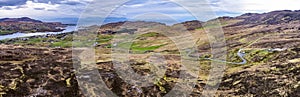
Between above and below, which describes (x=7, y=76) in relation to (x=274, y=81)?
above

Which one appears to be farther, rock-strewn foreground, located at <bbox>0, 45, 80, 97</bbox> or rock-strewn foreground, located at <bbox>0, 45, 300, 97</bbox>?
rock-strewn foreground, located at <bbox>0, 45, 300, 97</bbox>

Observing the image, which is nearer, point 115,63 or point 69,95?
point 69,95

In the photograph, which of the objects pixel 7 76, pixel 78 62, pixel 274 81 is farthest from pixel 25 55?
pixel 274 81

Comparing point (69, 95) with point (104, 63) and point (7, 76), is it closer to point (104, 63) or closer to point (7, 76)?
point (7, 76)

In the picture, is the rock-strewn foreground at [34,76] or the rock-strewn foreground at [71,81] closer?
the rock-strewn foreground at [34,76]

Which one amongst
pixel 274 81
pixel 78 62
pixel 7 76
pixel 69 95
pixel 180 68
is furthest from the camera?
pixel 180 68

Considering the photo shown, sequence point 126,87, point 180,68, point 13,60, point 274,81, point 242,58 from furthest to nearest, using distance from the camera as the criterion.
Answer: point 242,58
point 180,68
point 274,81
point 13,60
point 126,87

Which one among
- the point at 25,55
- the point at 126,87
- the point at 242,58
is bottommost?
the point at 242,58
